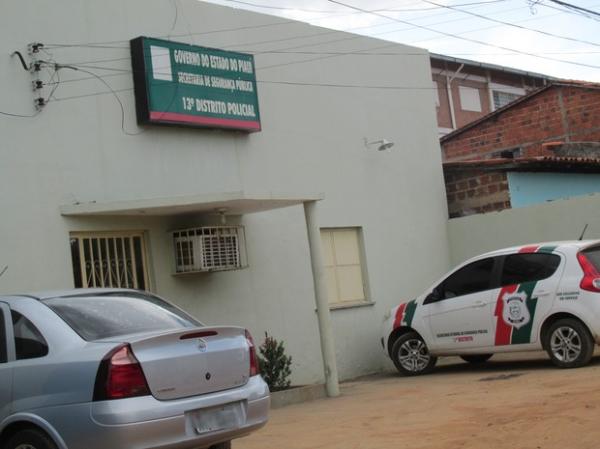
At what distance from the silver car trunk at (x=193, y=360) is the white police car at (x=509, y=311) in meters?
5.93

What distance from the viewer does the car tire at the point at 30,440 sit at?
20.4ft

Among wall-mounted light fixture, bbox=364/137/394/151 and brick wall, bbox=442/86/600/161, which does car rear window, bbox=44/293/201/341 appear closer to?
wall-mounted light fixture, bbox=364/137/394/151

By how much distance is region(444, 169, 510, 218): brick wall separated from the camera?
57.0 feet

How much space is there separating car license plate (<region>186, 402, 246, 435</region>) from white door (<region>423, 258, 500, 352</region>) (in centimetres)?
643

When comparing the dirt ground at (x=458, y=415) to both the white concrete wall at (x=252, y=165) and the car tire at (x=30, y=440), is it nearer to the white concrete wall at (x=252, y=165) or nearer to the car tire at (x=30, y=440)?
the white concrete wall at (x=252, y=165)

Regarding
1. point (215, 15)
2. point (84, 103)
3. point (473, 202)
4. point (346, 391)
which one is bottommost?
point (346, 391)

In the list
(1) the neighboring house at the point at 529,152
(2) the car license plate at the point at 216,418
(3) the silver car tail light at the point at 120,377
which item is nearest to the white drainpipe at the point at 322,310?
(2) the car license plate at the point at 216,418

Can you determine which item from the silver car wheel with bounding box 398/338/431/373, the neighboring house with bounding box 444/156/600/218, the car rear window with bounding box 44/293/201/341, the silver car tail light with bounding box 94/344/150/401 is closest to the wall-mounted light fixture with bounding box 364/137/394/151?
the neighboring house with bounding box 444/156/600/218

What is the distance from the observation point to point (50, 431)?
6.18m

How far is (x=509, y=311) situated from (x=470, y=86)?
818 inches

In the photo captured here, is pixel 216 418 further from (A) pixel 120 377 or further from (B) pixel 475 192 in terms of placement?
(B) pixel 475 192

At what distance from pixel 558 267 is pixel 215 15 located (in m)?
5.85

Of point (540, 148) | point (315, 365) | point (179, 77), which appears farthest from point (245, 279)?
point (540, 148)

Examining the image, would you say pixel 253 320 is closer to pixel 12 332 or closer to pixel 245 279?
pixel 245 279
